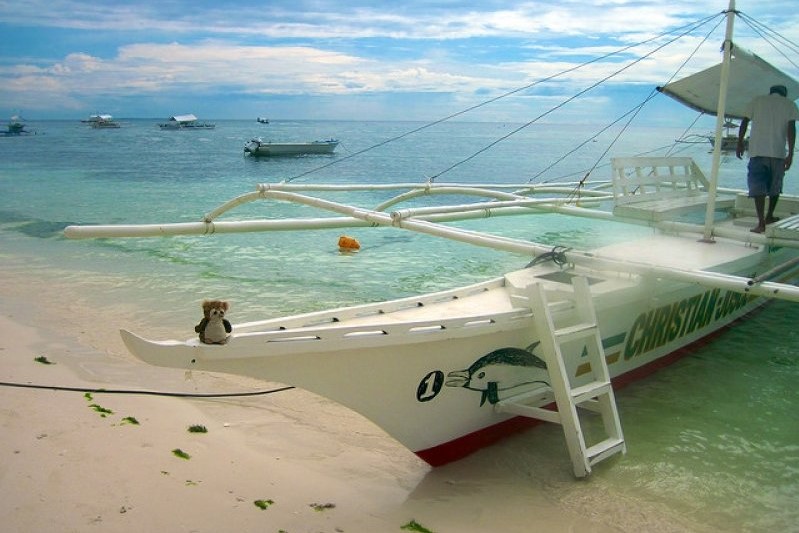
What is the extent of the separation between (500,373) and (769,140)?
14.0ft

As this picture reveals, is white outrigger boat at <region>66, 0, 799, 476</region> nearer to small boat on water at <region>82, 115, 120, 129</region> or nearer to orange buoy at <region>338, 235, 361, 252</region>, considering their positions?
orange buoy at <region>338, 235, 361, 252</region>

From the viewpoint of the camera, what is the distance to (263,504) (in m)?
3.55

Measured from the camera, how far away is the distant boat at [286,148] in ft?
139

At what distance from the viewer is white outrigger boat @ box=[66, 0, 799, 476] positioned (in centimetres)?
351

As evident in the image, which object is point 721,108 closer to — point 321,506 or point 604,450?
point 604,450

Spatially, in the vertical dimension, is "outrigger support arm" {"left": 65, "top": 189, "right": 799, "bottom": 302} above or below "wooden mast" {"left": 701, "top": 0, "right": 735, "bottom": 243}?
below

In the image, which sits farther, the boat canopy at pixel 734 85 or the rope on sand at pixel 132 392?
the boat canopy at pixel 734 85

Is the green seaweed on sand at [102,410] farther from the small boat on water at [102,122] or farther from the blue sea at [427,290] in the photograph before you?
the small boat on water at [102,122]

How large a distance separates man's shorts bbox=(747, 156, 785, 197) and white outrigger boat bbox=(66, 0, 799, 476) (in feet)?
1.52

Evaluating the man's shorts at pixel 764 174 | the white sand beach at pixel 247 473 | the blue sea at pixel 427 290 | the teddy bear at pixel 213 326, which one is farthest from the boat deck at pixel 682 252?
the teddy bear at pixel 213 326

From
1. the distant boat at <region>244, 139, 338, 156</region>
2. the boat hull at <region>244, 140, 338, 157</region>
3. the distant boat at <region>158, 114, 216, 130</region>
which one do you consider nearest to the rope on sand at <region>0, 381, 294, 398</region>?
the distant boat at <region>244, 139, 338, 156</region>

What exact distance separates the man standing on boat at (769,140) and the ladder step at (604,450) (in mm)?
3721

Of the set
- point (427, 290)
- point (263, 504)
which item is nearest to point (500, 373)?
point (263, 504)

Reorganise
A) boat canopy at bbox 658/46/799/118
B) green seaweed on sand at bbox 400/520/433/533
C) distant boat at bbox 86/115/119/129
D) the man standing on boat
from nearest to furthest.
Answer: green seaweed on sand at bbox 400/520/433/533 → the man standing on boat → boat canopy at bbox 658/46/799/118 → distant boat at bbox 86/115/119/129
